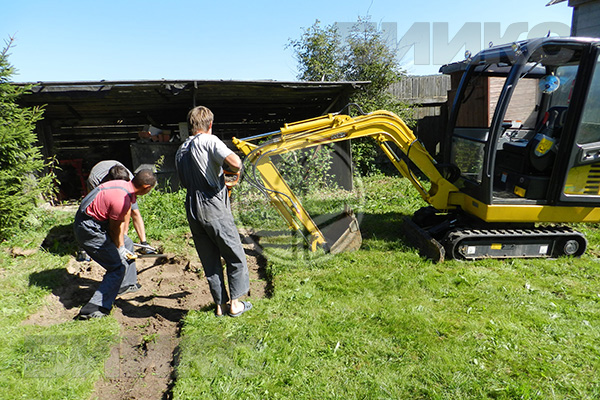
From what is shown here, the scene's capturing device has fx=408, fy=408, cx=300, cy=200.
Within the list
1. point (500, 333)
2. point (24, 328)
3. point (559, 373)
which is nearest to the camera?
point (559, 373)

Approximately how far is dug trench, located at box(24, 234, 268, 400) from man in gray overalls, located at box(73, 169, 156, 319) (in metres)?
0.25

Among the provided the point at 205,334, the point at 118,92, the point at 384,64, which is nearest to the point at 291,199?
the point at 205,334

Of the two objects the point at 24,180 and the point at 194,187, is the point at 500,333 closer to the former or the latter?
the point at 194,187

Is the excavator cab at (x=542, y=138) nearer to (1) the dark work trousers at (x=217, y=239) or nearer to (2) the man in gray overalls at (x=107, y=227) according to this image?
(1) the dark work trousers at (x=217, y=239)

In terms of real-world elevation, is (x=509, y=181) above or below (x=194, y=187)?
below

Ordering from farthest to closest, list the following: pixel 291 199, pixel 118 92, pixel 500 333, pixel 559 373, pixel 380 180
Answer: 1. pixel 380 180
2. pixel 118 92
3. pixel 291 199
4. pixel 500 333
5. pixel 559 373

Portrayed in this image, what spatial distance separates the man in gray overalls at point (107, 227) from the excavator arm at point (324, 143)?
1.40 metres

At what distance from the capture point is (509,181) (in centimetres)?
550

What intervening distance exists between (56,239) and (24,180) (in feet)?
Answer: 3.75


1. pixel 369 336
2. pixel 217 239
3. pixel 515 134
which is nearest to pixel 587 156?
pixel 515 134

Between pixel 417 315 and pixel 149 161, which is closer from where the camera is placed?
pixel 417 315

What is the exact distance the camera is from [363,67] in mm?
12219

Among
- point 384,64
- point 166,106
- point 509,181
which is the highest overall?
point 384,64

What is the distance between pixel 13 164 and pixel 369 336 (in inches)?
235
